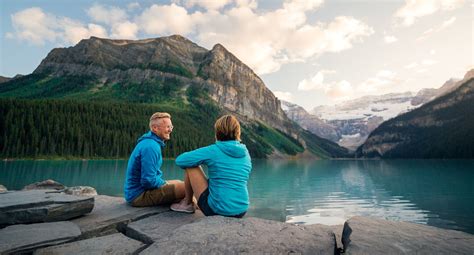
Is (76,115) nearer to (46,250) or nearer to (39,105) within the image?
(39,105)

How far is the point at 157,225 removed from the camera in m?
8.13

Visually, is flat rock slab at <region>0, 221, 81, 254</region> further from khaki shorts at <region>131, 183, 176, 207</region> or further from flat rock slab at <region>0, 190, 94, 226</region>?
khaki shorts at <region>131, 183, 176, 207</region>

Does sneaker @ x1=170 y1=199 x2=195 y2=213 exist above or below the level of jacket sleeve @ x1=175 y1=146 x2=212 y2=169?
below

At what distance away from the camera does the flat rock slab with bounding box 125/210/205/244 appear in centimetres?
742

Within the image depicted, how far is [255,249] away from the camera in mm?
5805

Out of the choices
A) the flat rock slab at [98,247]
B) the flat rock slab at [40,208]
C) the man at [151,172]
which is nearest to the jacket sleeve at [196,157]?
the man at [151,172]

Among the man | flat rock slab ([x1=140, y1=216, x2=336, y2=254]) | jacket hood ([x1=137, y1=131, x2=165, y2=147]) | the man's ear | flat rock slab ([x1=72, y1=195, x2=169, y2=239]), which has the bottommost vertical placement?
flat rock slab ([x1=72, y1=195, x2=169, y2=239])

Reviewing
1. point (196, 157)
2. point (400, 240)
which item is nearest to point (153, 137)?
point (196, 157)

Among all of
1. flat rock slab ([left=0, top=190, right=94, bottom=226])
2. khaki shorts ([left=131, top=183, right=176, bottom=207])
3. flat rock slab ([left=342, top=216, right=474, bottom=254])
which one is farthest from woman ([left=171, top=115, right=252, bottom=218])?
flat rock slab ([left=0, top=190, right=94, bottom=226])

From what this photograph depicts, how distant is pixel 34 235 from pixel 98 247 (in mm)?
1724

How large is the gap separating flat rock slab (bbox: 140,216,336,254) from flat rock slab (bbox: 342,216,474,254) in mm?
574

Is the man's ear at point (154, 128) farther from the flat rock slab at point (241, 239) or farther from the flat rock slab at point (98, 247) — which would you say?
the flat rock slab at point (241, 239)

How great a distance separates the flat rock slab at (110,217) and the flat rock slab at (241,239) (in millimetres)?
2967

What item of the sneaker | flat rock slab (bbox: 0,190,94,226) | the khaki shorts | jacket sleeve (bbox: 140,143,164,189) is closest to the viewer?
flat rock slab (bbox: 0,190,94,226)
